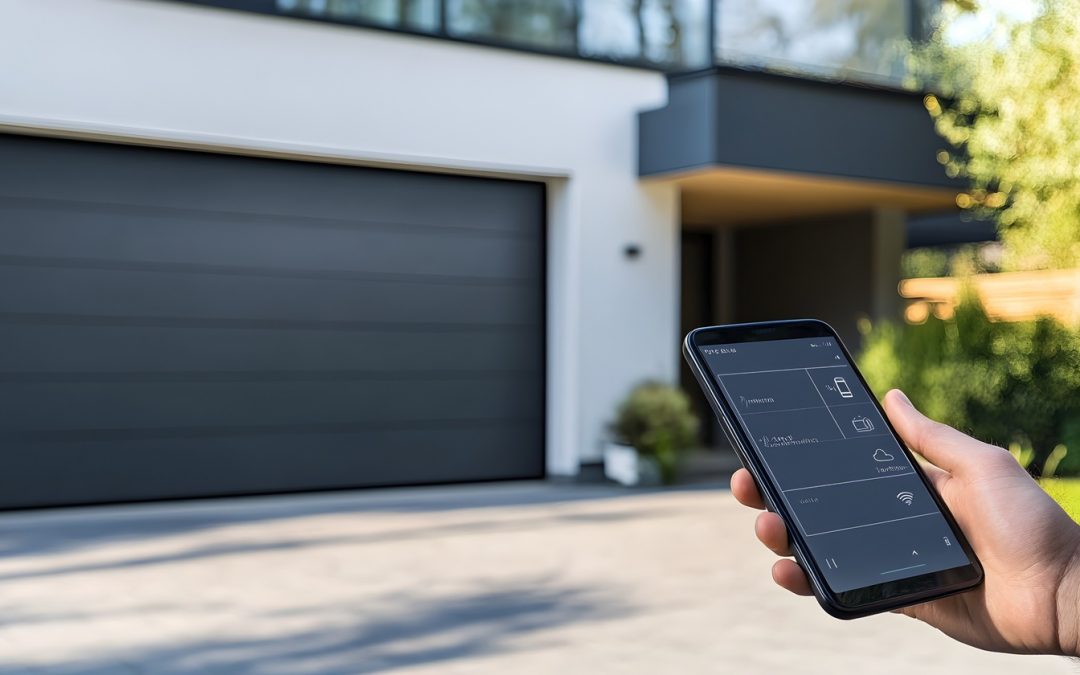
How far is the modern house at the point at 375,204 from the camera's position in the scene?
7449mm

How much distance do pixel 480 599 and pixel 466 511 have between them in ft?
8.66

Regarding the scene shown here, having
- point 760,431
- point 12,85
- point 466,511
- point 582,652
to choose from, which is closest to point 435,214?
point 466,511

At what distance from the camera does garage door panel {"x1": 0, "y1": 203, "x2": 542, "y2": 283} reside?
7.44 meters

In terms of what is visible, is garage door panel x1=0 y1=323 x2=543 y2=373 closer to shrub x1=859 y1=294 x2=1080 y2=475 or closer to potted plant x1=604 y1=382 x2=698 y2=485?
potted plant x1=604 y1=382 x2=698 y2=485

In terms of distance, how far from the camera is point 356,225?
8.57 metres

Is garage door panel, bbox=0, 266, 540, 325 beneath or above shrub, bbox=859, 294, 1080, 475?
above

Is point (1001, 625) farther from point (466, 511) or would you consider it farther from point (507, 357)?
point (507, 357)

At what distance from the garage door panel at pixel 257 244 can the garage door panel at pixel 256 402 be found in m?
0.85

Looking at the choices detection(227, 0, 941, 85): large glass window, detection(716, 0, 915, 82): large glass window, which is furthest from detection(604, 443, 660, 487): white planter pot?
detection(716, 0, 915, 82): large glass window

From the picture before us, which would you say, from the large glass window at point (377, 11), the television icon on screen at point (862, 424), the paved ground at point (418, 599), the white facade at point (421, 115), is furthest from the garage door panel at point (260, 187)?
the television icon on screen at point (862, 424)

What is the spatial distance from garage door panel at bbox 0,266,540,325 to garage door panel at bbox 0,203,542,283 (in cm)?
10

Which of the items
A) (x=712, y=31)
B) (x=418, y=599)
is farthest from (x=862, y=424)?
(x=712, y=31)

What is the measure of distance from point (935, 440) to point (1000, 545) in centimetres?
A: 20

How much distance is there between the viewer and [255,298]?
8.15 m
